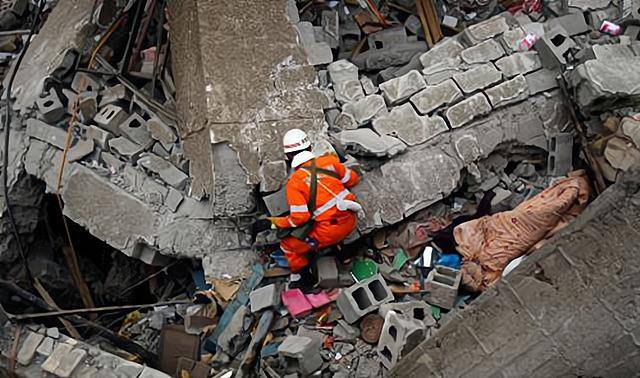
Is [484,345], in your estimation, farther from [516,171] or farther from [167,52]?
[167,52]

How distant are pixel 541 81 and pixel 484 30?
809mm

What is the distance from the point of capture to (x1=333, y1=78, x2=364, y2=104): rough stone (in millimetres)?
7691

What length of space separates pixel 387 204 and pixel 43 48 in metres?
4.48

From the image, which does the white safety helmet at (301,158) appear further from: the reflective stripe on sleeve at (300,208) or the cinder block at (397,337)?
the cinder block at (397,337)

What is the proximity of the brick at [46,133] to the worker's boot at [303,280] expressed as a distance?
284cm

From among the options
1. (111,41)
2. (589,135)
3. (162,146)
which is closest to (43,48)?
(111,41)

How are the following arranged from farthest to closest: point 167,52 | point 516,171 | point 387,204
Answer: point 167,52, point 516,171, point 387,204

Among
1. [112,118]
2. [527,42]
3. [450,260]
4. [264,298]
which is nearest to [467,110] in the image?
[527,42]

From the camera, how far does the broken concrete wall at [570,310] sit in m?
4.40

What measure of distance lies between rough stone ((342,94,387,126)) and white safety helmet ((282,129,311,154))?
2.41 ft

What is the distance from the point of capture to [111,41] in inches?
Answer: 336

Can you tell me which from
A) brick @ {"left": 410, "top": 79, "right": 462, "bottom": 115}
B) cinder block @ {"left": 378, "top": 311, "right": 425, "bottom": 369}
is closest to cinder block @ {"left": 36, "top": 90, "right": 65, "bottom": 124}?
brick @ {"left": 410, "top": 79, "right": 462, "bottom": 115}

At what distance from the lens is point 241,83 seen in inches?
290

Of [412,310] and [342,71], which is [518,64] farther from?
[412,310]
